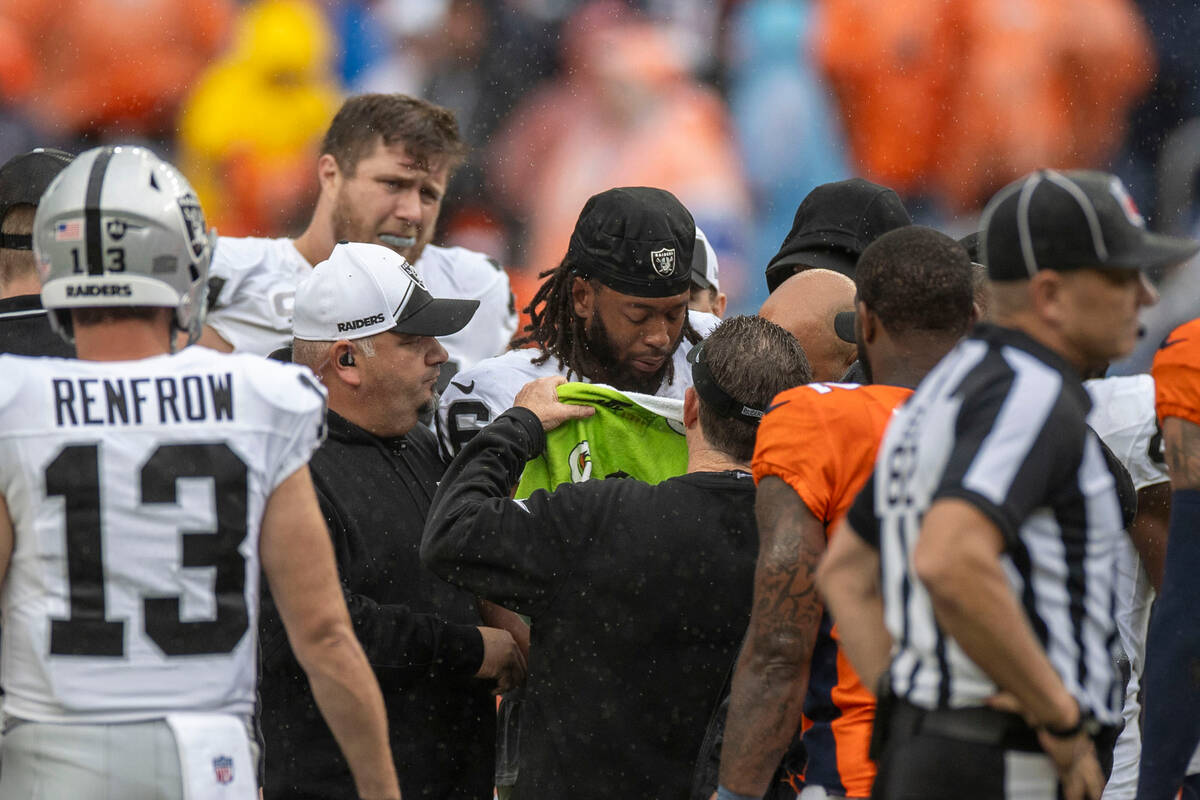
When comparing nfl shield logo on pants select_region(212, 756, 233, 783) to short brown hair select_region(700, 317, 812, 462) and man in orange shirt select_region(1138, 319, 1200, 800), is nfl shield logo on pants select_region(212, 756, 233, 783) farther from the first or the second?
man in orange shirt select_region(1138, 319, 1200, 800)

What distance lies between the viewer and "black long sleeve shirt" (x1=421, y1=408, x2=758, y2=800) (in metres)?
2.91

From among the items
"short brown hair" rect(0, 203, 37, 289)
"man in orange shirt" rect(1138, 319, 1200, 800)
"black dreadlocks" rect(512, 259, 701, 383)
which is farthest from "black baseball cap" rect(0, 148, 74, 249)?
"man in orange shirt" rect(1138, 319, 1200, 800)

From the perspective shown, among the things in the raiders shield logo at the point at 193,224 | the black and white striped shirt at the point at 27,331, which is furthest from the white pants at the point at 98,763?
the black and white striped shirt at the point at 27,331

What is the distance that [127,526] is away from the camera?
2.19m

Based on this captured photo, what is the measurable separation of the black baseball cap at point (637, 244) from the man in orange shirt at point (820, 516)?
861 mm

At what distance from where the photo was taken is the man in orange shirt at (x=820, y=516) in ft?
8.50

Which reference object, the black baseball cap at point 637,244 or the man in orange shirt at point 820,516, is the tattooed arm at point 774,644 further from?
the black baseball cap at point 637,244

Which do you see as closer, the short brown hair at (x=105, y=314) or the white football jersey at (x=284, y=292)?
the short brown hair at (x=105, y=314)

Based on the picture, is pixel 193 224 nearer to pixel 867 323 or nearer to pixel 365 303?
pixel 365 303

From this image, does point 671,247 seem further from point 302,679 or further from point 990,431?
point 990,431

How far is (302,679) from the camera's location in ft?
10.3

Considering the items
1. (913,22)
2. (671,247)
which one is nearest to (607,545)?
(671,247)

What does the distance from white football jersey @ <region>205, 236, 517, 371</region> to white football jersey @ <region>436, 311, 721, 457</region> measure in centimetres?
85

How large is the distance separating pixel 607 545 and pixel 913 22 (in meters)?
5.18
